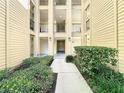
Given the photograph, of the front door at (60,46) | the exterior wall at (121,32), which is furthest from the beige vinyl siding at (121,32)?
the front door at (60,46)

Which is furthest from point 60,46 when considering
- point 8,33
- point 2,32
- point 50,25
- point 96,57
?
point 96,57

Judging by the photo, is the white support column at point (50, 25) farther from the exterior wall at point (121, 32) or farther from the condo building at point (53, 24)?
the exterior wall at point (121, 32)

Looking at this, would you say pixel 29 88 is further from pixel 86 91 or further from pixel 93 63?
pixel 93 63

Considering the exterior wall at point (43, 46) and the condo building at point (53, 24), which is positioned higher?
the condo building at point (53, 24)

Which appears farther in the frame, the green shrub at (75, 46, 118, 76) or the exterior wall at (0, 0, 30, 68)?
the exterior wall at (0, 0, 30, 68)

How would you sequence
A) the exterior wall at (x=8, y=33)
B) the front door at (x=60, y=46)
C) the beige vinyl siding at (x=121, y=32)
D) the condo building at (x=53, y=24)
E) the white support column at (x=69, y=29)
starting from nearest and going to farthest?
the beige vinyl siding at (x=121, y=32), the exterior wall at (x=8, y=33), the condo building at (x=53, y=24), the white support column at (x=69, y=29), the front door at (x=60, y=46)

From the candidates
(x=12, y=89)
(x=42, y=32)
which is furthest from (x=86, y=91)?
(x=42, y=32)

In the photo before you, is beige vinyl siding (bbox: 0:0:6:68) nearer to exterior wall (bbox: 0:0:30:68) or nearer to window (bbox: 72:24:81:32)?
exterior wall (bbox: 0:0:30:68)

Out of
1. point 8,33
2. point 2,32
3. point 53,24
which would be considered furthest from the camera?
point 53,24

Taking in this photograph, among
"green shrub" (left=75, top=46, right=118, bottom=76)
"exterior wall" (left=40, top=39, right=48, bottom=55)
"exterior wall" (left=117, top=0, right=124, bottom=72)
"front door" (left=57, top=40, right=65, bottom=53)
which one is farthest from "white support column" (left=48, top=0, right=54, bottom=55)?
"exterior wall" (left=117, top=0, right=124, bottom=72)

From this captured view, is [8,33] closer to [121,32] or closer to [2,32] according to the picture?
[2,32]

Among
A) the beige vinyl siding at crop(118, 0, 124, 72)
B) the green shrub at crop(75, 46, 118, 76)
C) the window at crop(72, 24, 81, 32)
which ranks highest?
the window at crop(72, 24, 81, 32)

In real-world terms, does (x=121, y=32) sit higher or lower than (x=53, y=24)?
lower

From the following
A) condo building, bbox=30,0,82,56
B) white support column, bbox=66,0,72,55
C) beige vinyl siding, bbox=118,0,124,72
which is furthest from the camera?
white support column, bbox=66,0,72,55
